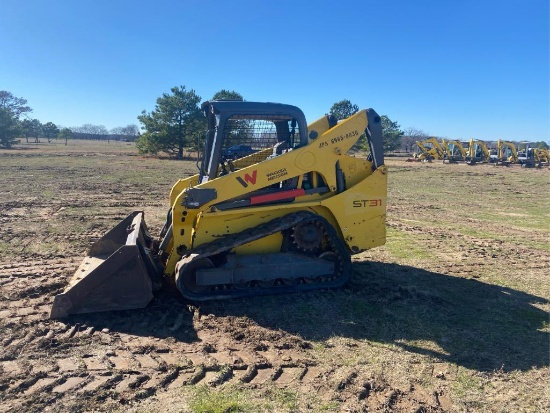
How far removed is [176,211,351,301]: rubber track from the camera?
5.27m

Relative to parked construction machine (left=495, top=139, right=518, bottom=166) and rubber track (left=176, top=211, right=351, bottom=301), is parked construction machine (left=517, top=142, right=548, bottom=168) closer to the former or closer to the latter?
parked construction machine (left=495, top=139, right=518, bottom=166)

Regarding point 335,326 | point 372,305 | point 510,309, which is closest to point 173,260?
point 335,326

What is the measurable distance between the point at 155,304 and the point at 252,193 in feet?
6.06

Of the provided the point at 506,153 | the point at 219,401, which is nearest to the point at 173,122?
the point at 506,153

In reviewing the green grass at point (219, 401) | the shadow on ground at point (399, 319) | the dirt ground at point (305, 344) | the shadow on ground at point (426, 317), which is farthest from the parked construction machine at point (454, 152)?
the green grass at point (219, 401)

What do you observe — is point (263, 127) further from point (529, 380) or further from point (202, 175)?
point (529, 380)

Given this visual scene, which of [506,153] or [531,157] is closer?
→ [531,157]

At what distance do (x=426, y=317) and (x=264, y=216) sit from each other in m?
2.38

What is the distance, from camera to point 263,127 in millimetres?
6086

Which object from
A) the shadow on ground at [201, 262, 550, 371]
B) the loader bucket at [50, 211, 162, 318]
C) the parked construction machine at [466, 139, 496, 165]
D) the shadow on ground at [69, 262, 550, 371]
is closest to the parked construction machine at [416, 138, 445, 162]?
the parked construction machine at [466, 139, 496, 165]

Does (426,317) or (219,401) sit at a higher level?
(426,317)

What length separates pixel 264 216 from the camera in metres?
5.70

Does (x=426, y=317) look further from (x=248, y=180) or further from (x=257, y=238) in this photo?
(x=248, y=180)

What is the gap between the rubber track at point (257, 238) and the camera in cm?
527
